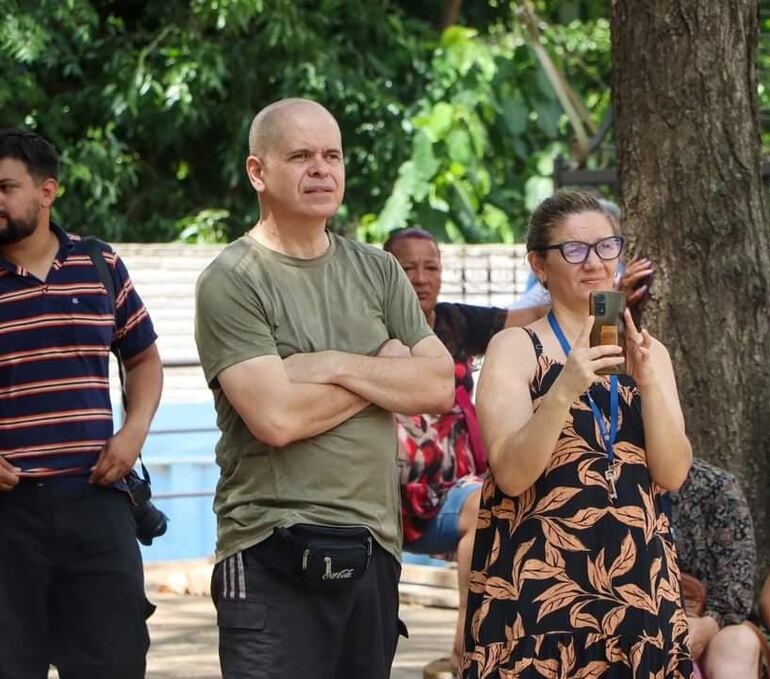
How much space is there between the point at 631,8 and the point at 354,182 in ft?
43.6

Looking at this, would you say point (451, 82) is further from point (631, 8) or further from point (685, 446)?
point (685, 446)

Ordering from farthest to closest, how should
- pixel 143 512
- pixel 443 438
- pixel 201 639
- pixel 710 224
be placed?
1. pixel 201 639
2. pixel 443 438
3. pixel 710 224
4. pixel 143 512

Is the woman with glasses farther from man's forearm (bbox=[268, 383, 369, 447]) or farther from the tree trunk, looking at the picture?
the tree trunk

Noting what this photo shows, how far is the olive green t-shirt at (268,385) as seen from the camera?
4160 millimetres

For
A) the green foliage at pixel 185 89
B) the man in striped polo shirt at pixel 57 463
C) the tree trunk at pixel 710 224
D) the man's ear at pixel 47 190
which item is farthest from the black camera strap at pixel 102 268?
the green foliage at pixel 185 89

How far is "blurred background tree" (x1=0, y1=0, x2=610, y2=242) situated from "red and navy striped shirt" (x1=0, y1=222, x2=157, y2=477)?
1248 cm

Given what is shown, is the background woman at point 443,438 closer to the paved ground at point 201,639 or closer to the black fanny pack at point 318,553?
the paved ground at point 201,639

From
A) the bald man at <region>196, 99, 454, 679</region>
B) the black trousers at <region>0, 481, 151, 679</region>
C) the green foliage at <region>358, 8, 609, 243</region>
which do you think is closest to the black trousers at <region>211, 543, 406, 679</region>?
the bald man at <region>196, 99, 454, 679</region>

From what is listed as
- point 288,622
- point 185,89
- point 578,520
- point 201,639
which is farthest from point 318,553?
point 185,89

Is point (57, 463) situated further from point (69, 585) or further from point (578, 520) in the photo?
point (578, 520)

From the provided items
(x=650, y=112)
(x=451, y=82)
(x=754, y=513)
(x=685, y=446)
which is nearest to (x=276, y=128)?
(x=685, y=446)

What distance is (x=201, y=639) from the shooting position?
8.09 meters

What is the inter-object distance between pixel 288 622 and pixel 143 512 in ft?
3.40

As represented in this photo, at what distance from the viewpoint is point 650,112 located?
6.12 metres
